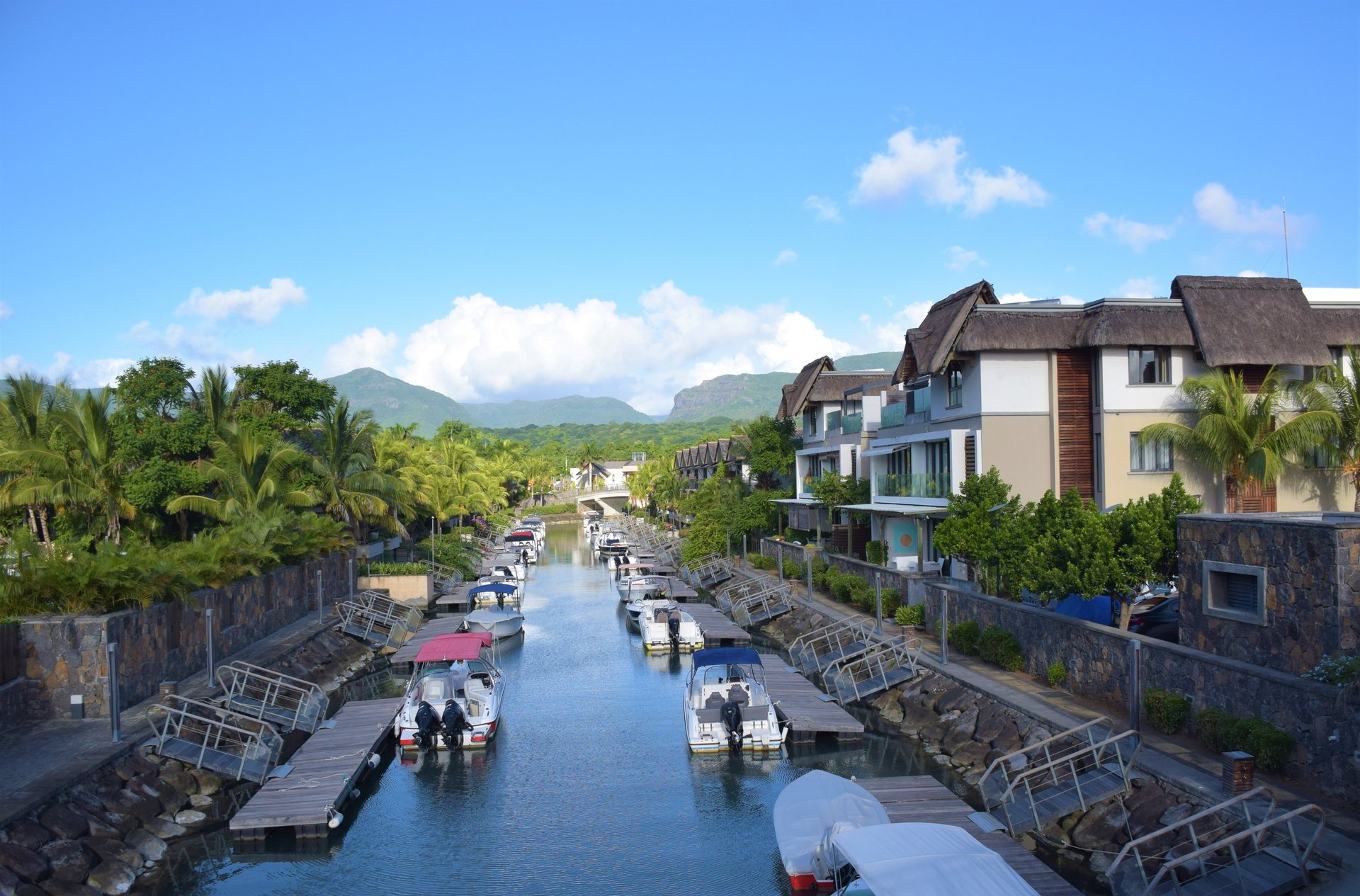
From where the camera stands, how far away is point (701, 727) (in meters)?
24.9

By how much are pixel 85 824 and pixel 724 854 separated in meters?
11.0

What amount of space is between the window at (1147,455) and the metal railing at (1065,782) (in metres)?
16.6

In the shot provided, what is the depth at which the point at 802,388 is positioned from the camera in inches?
2379

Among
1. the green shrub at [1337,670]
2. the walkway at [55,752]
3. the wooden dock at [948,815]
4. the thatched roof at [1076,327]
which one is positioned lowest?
the wooden dock at [948,815]

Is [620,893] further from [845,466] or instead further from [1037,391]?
[845,466]

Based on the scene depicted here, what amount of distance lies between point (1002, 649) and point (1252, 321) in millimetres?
14673

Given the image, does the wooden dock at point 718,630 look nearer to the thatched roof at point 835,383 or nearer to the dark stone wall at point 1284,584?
the thatched roof at point 835,383

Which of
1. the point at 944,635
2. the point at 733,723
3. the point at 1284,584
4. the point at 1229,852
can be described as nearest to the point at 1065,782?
the point at 1229,852

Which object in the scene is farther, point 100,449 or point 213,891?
point 100,449

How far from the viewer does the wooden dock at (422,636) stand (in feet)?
120

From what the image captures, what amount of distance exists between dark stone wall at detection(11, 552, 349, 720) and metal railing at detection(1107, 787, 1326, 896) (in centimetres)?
2037

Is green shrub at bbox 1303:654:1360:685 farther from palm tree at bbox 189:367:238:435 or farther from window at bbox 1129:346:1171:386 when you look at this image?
palm tree at bbox 189:367:238:435

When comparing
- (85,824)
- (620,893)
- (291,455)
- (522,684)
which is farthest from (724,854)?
(291,455)

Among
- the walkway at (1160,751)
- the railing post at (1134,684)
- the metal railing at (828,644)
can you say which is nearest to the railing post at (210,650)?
the metal railing at (828,644)
